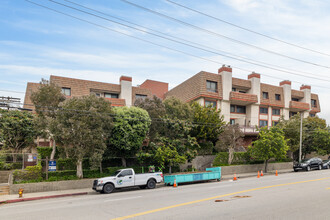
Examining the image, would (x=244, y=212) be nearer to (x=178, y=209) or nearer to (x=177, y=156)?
(x=178, y=209)

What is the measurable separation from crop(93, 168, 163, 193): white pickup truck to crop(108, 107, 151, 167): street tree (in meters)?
3.20

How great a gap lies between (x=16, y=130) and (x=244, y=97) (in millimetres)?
31756

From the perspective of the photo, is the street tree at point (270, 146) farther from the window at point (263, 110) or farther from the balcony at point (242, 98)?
the window at point (263, 110)

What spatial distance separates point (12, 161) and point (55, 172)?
243 inches

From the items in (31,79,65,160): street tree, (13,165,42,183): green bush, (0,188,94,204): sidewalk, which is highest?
(31,79,65,160): street tree

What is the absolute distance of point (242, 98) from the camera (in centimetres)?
4031

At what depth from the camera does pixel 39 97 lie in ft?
77.6

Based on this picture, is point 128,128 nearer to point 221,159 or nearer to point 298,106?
point 221,159

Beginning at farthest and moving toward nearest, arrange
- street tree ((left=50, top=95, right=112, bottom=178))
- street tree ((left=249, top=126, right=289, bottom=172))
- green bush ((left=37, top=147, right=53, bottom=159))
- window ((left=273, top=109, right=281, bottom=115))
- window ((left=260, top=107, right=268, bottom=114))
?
window ((left=273, top=109, right=281, bottom=115)), window ((left=260, top=107, right=268, bottom=114)), street tree ((left=249, top=126, right=289, bottom=172)), green bush ((left=37, top=147, right=53, bottom=159)), street tree ((left=50, top=95, right=112, bottom=178))

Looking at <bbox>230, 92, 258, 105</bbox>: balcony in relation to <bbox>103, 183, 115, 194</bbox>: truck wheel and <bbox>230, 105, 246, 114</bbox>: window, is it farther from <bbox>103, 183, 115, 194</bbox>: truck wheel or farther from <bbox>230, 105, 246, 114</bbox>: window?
<bbox>103, 183, 115, 194</bbox>: truck wheel

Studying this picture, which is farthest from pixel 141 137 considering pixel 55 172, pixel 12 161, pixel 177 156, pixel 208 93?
pixel 208 93

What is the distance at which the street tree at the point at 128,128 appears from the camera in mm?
22234

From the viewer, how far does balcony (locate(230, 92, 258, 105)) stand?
39709mm

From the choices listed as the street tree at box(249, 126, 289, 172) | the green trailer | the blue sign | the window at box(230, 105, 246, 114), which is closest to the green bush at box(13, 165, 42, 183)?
the blue sign
